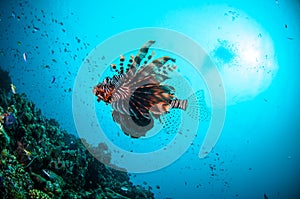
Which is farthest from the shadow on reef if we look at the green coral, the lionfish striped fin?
the lionfish striped fin

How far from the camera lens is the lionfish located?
3.49 metres

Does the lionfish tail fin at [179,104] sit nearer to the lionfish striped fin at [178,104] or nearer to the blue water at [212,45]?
the lionfish striped fin at [178,104]

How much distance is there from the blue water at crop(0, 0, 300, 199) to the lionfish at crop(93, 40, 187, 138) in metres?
5.67

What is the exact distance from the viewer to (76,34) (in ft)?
73.3

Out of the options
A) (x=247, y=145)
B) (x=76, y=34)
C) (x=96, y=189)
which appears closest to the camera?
(x=96, y=189)

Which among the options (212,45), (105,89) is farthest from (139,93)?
(212,45)

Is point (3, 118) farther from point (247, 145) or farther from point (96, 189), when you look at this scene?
point (247, 145)

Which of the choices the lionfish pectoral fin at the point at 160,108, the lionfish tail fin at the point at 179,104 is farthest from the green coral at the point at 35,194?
the lionfish tail fin at the point at 179,104

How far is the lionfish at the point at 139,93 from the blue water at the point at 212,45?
5.67 metres

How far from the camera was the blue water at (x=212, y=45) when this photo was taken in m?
15.3

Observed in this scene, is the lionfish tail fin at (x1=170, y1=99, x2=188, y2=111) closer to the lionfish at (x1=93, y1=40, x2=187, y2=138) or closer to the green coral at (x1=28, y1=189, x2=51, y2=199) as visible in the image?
the lionfish at (x1=93, y1=40, x2=187, y2=138)

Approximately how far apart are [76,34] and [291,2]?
18.8 meters

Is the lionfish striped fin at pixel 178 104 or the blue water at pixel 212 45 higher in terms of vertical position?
the blue water at pixel 212 45

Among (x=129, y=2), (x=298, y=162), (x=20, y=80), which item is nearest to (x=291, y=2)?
(x=129, y=2)
